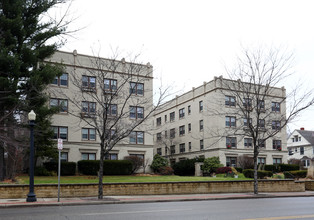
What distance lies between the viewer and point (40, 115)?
27453 millimetres

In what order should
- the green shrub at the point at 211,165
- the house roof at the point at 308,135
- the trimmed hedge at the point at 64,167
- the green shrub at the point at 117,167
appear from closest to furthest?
the trimmed hedge at the point at 64,167, the green shrub at the point at 117,167, the green shrub at the point at 211,165, the house roof at the point at 308,135

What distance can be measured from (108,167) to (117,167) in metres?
0.95

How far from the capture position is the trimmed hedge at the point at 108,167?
3653 cm

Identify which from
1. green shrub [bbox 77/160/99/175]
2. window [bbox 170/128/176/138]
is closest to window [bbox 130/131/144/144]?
green shrub [bbox 77/160/99/175]

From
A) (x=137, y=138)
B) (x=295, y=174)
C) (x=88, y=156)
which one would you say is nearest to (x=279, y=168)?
(x=295, y=174)

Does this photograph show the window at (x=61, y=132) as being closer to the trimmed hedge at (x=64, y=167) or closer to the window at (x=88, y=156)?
the window at (x=88, y=156)

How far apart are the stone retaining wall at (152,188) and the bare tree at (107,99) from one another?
200 centimetres

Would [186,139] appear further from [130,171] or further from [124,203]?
[124,203]

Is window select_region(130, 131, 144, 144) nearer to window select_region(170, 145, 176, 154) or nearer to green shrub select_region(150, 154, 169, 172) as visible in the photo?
green shrub select_region(150, 154, 169, 172)

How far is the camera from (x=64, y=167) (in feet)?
116

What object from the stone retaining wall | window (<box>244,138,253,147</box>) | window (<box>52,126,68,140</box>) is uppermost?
window (<box>52,126,68,140</box>)

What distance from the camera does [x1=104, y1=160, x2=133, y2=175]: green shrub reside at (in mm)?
37131

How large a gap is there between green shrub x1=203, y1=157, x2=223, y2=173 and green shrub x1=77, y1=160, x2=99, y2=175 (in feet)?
46.8

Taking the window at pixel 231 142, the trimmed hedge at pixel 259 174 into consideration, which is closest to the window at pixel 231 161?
the window at pixel 231 142
